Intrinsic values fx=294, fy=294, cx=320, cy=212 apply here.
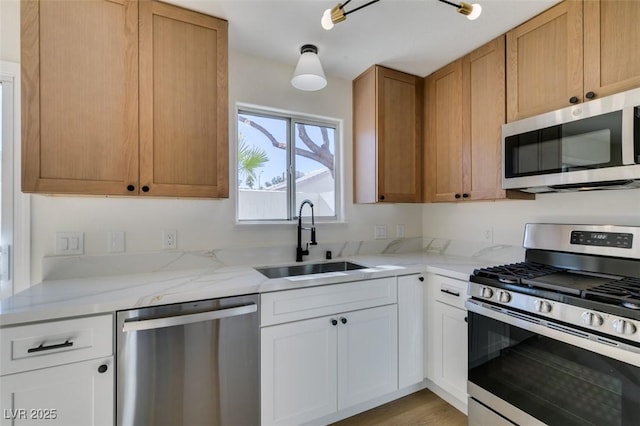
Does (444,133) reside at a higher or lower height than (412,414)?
higher

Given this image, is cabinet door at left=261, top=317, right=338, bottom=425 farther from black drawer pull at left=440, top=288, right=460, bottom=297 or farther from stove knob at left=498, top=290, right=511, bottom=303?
stove knob at left=498, top=290, right=511, bottom=303

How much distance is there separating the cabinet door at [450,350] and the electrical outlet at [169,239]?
1773mm

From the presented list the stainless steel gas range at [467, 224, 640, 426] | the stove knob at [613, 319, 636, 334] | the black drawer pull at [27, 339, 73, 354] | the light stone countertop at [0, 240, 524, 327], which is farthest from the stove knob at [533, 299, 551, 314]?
the black drawer pull at [27, 339, 73, 354]

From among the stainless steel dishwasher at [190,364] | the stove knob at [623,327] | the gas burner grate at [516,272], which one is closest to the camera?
the stove knob at [623,327]

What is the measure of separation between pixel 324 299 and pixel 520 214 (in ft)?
4.91

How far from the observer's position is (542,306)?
4.28ft

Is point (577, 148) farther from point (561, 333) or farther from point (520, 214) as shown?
point (561, 333)

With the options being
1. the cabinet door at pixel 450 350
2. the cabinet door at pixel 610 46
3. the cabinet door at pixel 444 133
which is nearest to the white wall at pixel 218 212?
the cabinet door at pixel 444 133

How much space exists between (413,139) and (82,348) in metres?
2.45

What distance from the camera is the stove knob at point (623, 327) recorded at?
3.45 ft

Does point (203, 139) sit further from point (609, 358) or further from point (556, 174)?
point (609, 358)

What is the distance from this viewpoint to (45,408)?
114 centimetres

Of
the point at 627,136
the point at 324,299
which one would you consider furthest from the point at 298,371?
the point at 627,136

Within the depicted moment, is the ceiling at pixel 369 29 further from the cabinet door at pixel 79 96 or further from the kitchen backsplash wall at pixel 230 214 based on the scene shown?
the cabinet door at pixel 79 96
